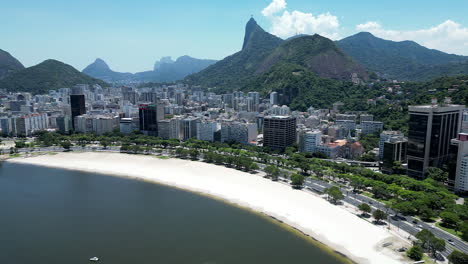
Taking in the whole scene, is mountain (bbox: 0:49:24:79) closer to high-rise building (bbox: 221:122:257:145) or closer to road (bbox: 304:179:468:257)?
high-rise building (bbox: 221:122:257:145)

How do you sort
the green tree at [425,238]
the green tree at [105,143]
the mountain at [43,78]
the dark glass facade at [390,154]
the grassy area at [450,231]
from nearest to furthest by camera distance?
the green tree at [425,238] < the grassy area at [450,231] < the dark glass facade at [390,154] < the green tree at [105,143] < the mountain at [43,78]

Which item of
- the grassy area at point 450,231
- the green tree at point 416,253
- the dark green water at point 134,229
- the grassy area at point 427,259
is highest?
the green tree at point 416,253

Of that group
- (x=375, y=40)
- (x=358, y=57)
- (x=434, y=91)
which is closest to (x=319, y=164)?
(x=434, y=91)

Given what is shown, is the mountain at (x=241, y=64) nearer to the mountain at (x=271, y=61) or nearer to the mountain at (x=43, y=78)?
the mountain at (x=271, y=61)


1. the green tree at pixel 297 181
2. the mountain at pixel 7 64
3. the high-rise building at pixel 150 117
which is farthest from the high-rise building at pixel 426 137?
the mountain at pixel 7 64

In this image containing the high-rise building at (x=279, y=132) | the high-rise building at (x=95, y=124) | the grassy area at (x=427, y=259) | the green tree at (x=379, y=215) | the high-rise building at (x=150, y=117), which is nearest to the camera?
the grassy area at (x=427, y=259)

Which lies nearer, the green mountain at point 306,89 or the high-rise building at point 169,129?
the high-rise building at point 169,129
